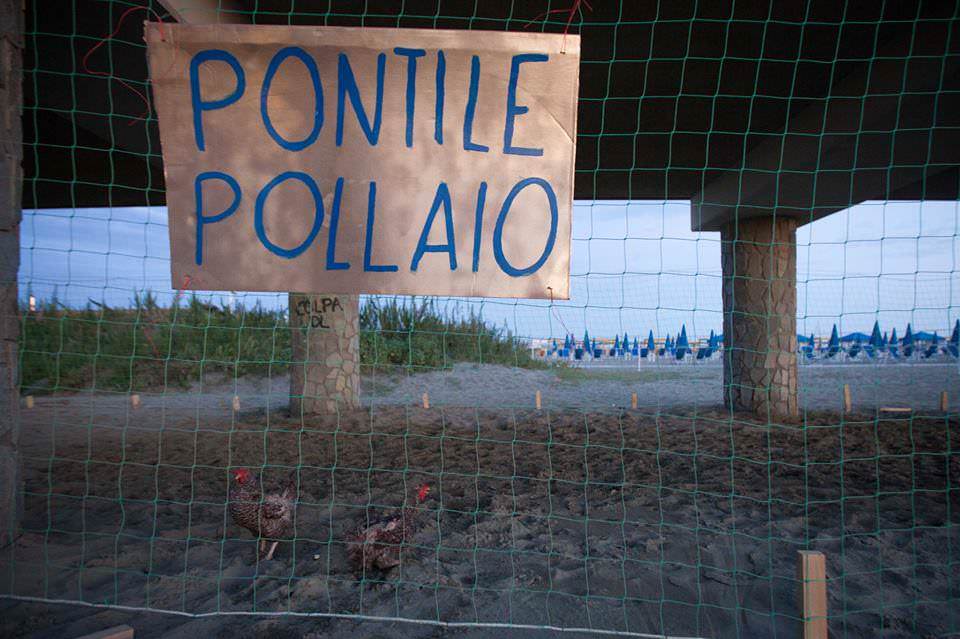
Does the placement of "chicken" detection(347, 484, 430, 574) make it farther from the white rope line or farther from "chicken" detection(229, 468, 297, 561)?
"chicken" detection(229, 468, 297, 561)

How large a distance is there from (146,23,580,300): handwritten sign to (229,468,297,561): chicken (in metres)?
1.15

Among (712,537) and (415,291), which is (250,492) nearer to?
(415,291)

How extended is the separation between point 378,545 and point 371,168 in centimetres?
159

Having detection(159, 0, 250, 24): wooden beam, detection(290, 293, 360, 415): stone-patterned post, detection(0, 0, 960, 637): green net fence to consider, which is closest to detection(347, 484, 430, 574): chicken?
detection(0, 0, 960, 637): green net fence

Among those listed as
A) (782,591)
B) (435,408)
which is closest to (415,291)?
(782,591)

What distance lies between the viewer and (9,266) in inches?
98.3

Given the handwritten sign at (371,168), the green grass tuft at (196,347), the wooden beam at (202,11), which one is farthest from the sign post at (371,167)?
the green grass tuft at (196,347)

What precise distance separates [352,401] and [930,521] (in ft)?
17.2

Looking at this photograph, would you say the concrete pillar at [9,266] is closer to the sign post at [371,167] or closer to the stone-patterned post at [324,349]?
the sign post at [371,167]

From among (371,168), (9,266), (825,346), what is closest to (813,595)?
(371,168)

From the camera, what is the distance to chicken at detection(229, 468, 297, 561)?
2.51 metres

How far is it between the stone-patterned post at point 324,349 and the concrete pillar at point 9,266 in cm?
334

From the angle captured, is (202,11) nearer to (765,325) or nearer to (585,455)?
(585,455)

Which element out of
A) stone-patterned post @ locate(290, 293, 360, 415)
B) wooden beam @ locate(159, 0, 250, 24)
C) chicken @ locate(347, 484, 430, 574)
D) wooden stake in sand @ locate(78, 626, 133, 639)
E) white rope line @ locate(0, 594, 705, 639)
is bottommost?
white rope line @ locate(0, 594, 705, 639)
